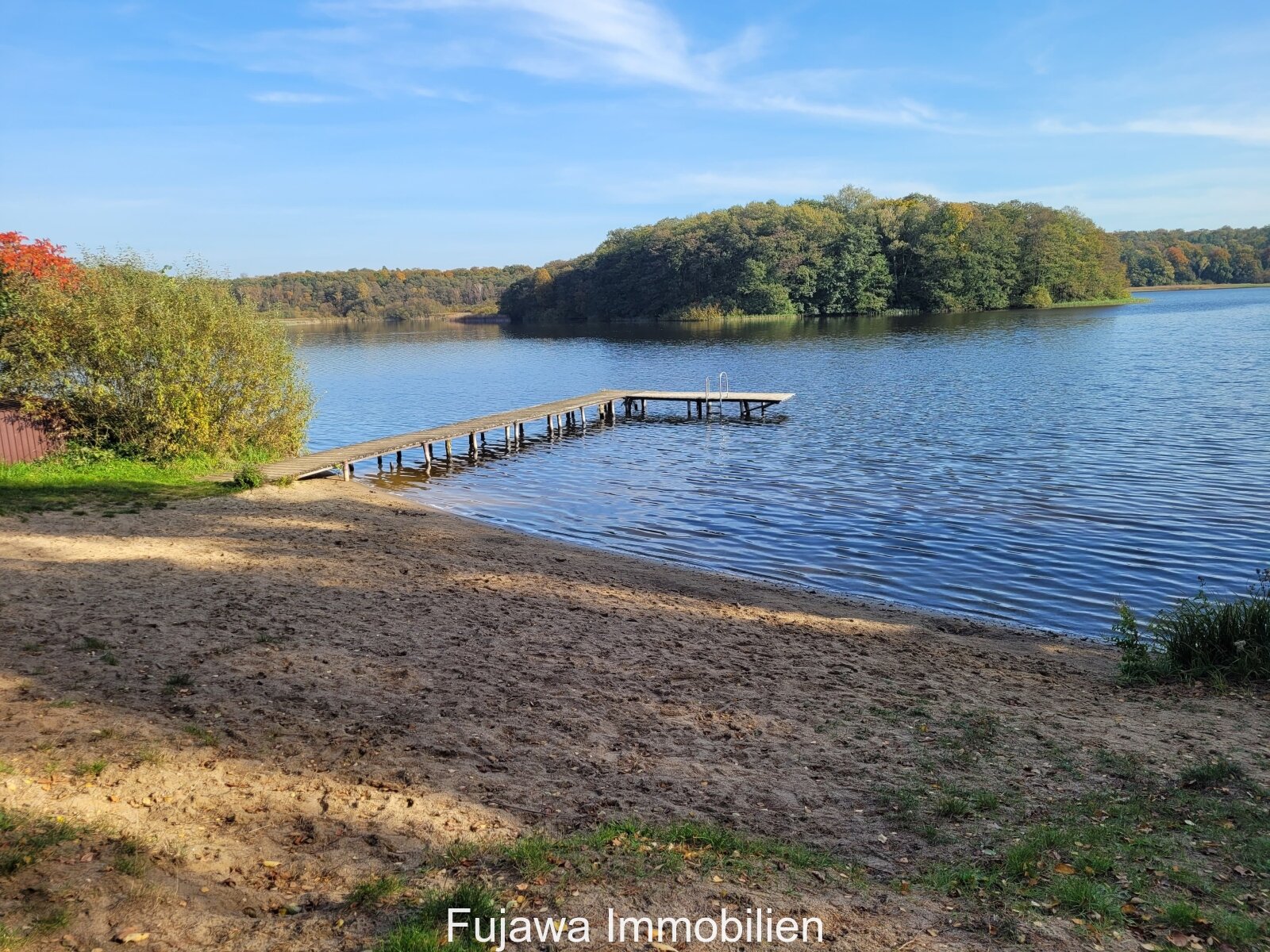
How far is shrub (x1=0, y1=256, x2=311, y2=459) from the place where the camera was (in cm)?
1670

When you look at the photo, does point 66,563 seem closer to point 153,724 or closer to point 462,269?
point 153,724

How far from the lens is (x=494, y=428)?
91.1 feet

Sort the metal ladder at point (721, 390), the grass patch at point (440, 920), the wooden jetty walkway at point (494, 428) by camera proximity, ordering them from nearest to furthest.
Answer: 1. the grass patch at point (440, 920)
2. the wooden jetty walkway at point (494, 428)
3. the metal ladder at point (721, 390)

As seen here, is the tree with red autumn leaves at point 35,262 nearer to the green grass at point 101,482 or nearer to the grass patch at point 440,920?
the green grass at point 101,482

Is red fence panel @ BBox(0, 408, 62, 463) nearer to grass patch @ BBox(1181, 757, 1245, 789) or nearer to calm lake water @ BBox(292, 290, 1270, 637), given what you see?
calm lake water @ BBox(292, 290, 1270, 637)

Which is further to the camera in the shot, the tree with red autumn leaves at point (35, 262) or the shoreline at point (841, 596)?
the tree with red autumn leaves at point (35, 262)

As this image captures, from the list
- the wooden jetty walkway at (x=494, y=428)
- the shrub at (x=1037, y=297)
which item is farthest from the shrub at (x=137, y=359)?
the shrub at (x=1037, y=297)

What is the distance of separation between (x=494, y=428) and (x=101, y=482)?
13628 mm

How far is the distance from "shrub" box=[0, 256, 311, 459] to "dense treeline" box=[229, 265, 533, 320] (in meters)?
125

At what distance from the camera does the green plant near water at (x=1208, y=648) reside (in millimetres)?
8508

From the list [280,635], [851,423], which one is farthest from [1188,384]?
[280,635]

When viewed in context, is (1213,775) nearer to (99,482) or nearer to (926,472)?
(926,472)

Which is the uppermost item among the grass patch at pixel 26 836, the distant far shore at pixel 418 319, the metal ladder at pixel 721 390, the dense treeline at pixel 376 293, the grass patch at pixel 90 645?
the dense treeline at pixel 376 293

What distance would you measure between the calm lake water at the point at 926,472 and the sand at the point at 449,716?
2457mm
